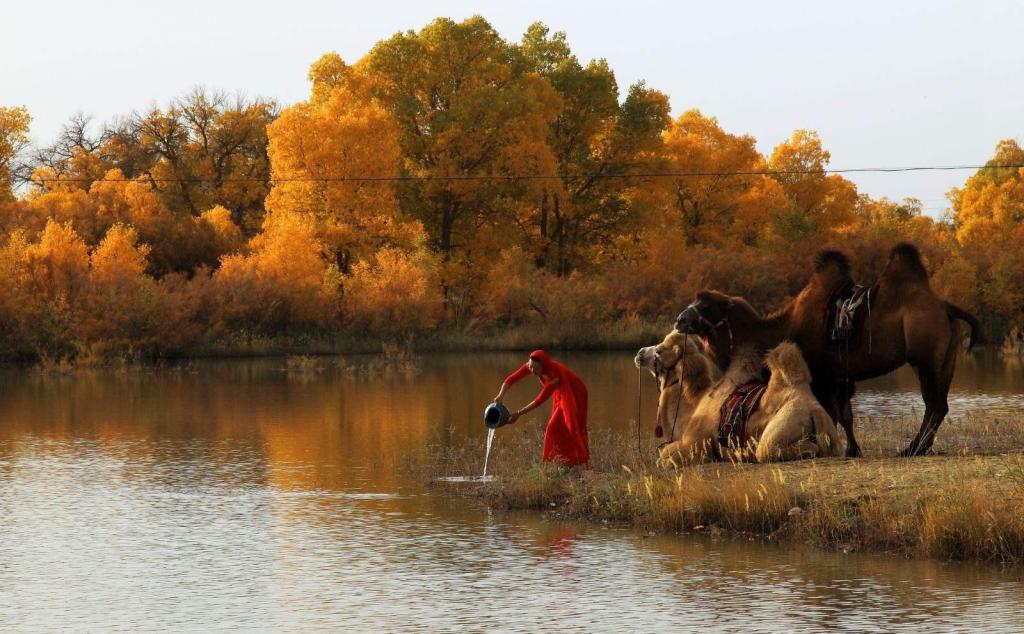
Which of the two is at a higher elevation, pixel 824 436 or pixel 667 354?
pixel 667 354

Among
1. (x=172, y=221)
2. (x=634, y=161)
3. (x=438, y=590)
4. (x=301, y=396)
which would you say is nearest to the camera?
(x=438, y=590)

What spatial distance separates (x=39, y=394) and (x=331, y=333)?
1814 cm

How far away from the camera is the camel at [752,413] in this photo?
1464cm

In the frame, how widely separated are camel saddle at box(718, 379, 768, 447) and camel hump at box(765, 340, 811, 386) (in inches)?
10.2

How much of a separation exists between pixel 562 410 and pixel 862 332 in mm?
3305

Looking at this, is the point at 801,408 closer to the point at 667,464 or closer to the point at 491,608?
the point at 667,464

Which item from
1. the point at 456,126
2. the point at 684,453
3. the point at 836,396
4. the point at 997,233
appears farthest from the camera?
the point at 997,233

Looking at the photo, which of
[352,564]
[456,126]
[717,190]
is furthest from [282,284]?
[352,564]

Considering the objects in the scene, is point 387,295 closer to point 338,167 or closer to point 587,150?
point 338,167

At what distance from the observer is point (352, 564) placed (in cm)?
1285

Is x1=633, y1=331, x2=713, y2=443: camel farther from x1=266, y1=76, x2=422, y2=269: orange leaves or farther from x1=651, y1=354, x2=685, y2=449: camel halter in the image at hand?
x1=266, y1=76, x2=422, y2=269: orange leaves

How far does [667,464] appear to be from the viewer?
610 inches

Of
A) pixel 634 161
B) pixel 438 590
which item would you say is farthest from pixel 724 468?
pixel 634 161

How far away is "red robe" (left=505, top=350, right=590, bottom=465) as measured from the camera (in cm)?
→ 1597
